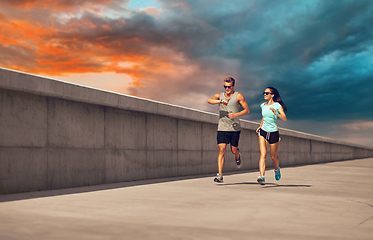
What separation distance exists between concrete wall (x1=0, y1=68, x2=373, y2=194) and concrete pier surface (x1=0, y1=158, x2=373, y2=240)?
790 mm

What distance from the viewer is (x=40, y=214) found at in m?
4.29

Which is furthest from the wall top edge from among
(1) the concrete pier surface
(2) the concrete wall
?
(1) the concrete pier surface

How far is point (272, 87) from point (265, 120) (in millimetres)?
686

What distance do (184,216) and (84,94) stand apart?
4.16 meters

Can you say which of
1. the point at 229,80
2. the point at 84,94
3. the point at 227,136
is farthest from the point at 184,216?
the point at 229,80

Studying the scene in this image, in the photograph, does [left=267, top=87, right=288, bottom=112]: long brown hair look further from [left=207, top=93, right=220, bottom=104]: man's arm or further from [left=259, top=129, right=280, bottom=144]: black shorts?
[left=207, top=93, right=220, bottom=104]: man's arm

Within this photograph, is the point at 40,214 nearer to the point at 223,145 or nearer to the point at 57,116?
the point at 57,116

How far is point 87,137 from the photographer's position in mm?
8000

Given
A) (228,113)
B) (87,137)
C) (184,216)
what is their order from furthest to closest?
1. (228,113)
2. (87,137)
3. (184,216)

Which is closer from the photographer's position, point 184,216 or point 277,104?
point 184,216

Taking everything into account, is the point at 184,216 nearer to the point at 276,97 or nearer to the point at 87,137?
the point at 87,137

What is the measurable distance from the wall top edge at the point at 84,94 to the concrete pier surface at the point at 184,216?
5.38 feet

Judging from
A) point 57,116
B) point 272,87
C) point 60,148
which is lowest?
point 60,148

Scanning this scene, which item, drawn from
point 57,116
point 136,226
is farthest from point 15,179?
point 136,226
